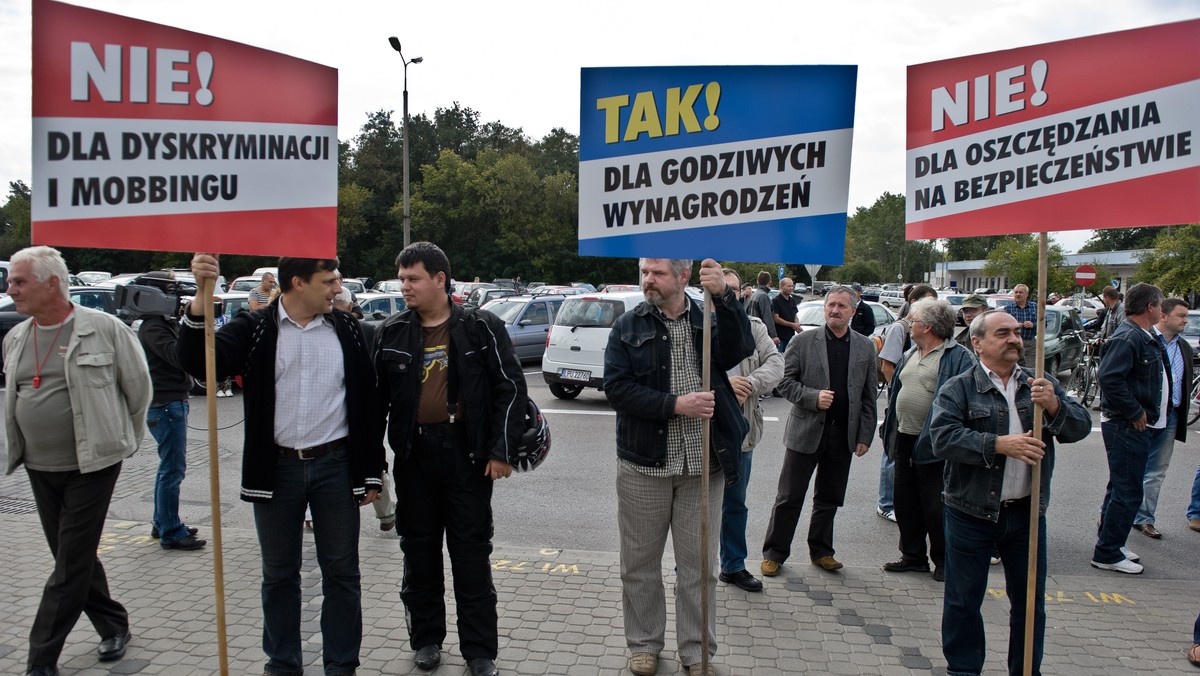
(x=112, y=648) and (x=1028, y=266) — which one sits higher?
(x=1028, y=266)

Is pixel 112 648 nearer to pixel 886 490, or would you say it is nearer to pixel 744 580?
pixel 744 580

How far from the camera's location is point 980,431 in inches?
146

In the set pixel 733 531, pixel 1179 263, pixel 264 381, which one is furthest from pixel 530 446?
pixel 1179 263

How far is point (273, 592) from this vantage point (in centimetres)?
369

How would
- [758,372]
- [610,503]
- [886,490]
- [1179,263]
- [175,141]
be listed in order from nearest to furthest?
[175,141], [758,372], [886,490], [610,503], [1179,263]

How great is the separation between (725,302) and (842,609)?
2.15m

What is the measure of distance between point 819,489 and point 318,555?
10.8ft

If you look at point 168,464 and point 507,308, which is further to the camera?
point 507,308

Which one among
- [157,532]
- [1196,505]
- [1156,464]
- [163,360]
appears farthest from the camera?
[1196,505]

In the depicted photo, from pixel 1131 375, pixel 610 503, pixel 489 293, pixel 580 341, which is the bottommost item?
pixel 610 503

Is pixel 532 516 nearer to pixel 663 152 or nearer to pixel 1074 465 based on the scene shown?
pixel 663 152

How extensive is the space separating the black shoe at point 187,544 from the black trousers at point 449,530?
7.94 ft

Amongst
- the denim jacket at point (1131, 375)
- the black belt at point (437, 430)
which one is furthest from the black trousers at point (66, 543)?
the denim jacket at point (1131, 375)

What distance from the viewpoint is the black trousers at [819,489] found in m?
5.33
